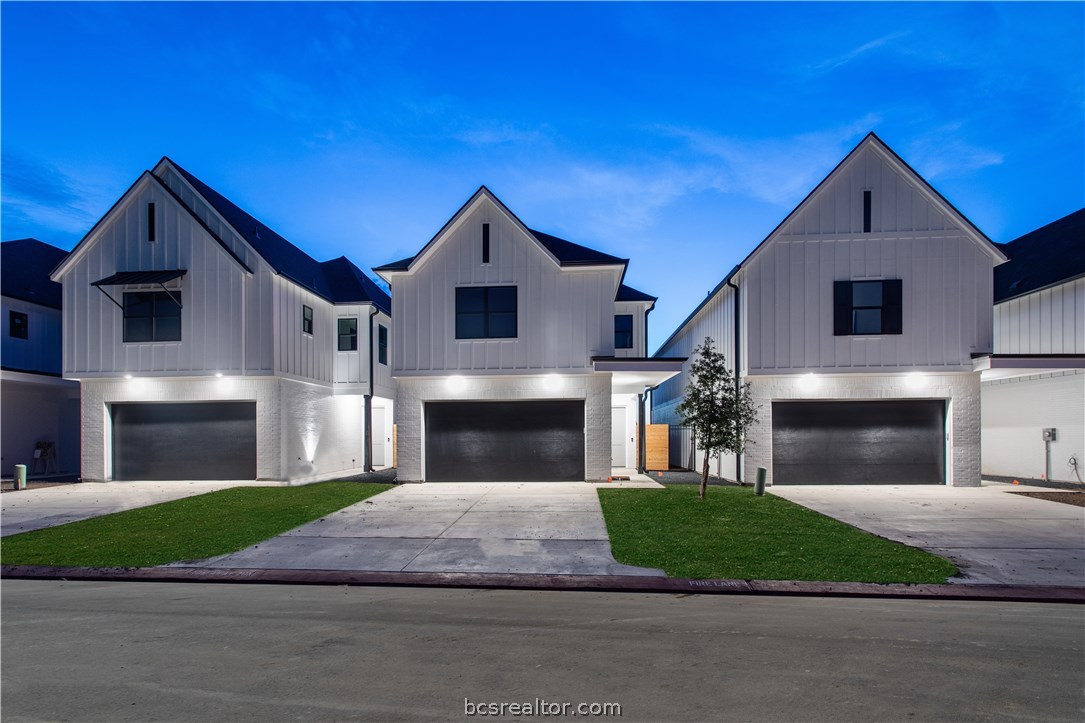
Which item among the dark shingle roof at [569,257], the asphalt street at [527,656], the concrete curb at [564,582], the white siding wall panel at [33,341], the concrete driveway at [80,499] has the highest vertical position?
the dark shingle roof at [569,257]

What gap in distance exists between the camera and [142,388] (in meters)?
18.3

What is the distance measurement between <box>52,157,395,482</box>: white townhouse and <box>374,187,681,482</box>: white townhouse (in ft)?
13.8

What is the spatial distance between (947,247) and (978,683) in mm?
16046

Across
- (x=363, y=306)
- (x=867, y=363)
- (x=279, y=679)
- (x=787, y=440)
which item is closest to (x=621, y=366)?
(x=787, y=440)

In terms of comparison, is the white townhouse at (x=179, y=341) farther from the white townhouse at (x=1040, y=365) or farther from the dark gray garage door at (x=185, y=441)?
the white townhouse at (x=1040, y=365)

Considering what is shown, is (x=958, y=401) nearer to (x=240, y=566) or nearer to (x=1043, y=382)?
(x=1043, y=382)

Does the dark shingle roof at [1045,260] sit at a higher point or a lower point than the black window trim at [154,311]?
higher

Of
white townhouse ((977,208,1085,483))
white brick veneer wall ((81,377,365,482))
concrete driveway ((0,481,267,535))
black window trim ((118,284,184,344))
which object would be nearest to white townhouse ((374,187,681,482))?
white brick veneer wall ((81,377,365,482))

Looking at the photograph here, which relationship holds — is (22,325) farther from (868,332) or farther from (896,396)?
(896,396)

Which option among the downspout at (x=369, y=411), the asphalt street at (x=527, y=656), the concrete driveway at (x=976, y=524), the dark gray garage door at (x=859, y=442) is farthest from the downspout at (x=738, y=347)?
the downspout at (x=369, y=411)

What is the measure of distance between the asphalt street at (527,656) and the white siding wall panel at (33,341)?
18.4m

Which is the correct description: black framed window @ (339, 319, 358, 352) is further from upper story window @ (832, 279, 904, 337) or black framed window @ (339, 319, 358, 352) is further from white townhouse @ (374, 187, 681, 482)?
upper story window @ (832, 279, 904, 337)

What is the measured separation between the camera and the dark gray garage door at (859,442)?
55.3ft

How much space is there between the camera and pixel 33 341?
68.0 ft
